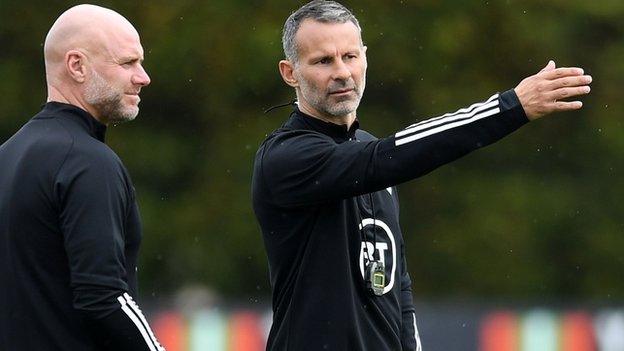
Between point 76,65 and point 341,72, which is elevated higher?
point 341,72

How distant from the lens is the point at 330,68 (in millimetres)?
5891

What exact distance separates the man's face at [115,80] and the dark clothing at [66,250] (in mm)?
203

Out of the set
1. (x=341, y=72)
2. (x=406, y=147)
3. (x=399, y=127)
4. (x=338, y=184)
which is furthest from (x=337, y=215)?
(x=399, y=127)

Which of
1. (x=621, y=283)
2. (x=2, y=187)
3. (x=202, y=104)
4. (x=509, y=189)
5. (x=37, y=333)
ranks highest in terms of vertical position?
(x=202, y=104)

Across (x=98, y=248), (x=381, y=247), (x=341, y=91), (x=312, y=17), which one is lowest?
(x=98, y=248)

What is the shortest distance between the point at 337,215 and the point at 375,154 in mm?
331

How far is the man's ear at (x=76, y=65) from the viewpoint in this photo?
530cm

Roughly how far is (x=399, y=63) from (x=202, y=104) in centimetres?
205

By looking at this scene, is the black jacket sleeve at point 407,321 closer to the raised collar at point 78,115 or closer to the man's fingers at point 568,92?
the man's fingers at point 568,92

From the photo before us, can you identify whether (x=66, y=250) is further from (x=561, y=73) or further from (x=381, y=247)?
(x=561, y=73)

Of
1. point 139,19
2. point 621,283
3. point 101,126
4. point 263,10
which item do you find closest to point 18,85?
point 139,19

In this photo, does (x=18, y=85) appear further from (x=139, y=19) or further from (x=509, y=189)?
(x=509, y=189)

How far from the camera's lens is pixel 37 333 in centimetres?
507

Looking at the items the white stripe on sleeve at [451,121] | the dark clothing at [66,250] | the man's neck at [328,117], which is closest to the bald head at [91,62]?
the dark clothing at [66,250]
